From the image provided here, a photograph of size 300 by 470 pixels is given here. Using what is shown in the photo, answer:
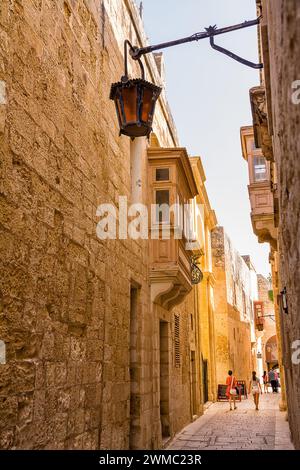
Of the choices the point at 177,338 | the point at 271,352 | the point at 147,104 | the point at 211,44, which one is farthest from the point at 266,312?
the point at 147,104

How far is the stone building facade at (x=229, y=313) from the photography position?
2328cm

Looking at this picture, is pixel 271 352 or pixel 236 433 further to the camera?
pixel 271 352

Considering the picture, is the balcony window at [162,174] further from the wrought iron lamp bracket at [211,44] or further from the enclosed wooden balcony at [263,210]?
the wrought iron lamp bracket at [211,44]

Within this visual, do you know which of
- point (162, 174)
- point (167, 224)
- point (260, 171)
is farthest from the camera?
point (260, 171)

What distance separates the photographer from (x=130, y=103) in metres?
4.57

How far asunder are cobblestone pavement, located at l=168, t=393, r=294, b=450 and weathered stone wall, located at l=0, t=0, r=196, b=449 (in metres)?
2.51

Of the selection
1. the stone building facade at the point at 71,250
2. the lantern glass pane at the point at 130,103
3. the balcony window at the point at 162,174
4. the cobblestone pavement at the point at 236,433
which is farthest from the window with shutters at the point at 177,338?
the lantern glass pane at the point at 130,103

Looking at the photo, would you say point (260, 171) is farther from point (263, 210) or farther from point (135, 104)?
point (135, 104)

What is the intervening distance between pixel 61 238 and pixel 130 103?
1.46 meters

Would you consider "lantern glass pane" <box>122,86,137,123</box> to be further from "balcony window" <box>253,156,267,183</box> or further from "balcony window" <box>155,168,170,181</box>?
"balcony window" <box>253,156,267,183</box>

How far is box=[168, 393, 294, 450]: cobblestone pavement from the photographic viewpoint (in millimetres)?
8891

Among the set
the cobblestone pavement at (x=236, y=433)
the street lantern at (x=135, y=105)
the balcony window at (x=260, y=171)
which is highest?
the balcony window at (x=260, y=171)

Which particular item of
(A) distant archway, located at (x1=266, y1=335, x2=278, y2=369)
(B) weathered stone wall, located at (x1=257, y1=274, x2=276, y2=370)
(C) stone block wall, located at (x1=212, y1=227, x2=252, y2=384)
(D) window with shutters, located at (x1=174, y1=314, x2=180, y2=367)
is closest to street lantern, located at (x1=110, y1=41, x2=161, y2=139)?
(D) window with shutters, located at (x1=174, y1=314, x2=180, y2=367)

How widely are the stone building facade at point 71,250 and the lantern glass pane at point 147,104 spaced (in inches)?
32.8
